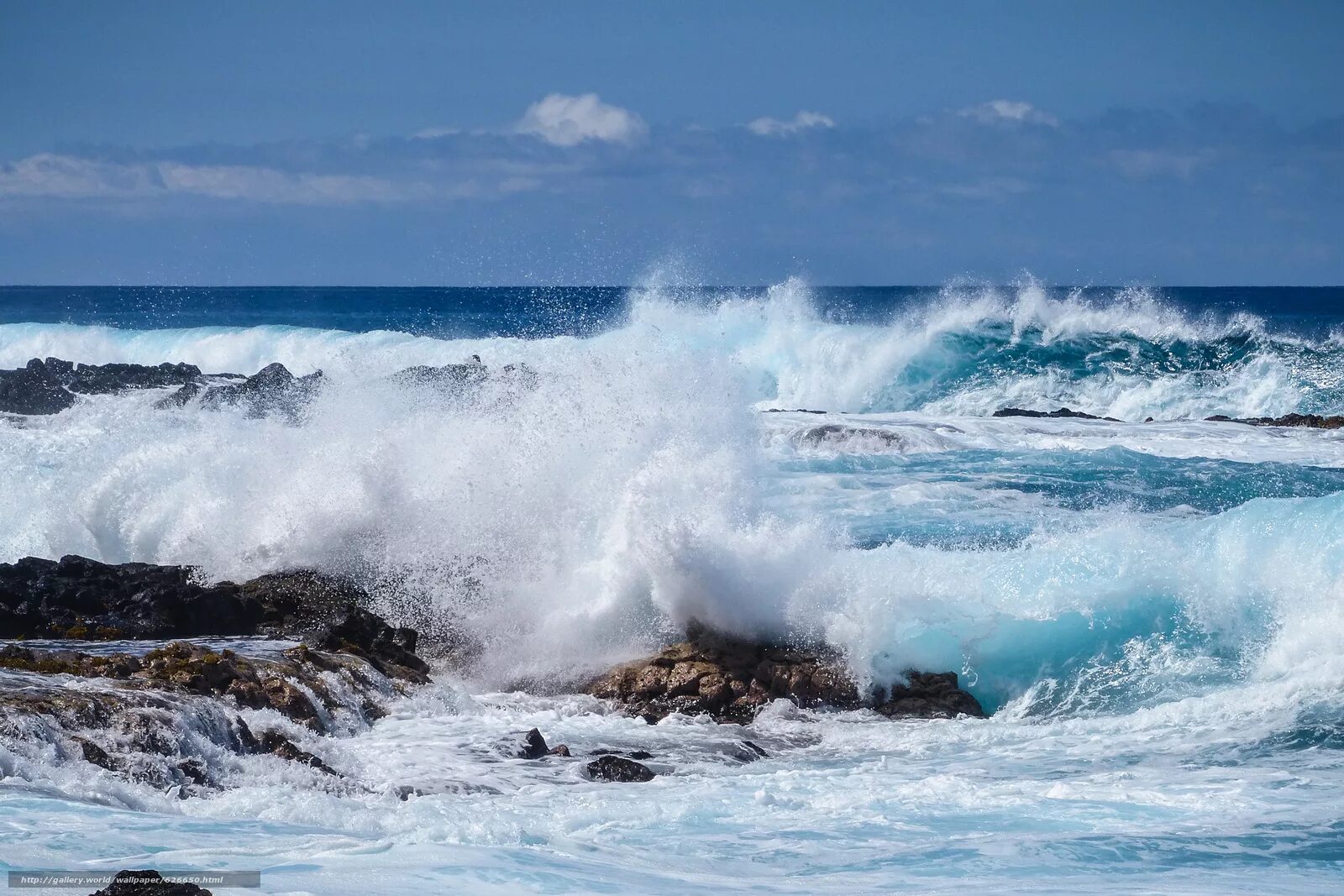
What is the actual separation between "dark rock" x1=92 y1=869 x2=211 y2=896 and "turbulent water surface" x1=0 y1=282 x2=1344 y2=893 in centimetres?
79

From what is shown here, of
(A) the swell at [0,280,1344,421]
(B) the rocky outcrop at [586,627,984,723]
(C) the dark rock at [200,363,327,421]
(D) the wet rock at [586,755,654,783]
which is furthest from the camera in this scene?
(A) the swell at [0,280,1344,421]

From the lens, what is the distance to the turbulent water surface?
6.79 m

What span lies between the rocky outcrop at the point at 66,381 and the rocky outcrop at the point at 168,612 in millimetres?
14022

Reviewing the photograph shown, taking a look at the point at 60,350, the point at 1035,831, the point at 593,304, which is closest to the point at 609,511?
the point at 1035,831

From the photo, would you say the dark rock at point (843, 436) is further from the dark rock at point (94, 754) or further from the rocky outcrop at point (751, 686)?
the dark rock at point (94, 754)

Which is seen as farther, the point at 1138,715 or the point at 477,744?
the point at 1138,715

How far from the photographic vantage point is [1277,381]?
3266 centimetres

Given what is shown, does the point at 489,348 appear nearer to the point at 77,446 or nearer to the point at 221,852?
the point at 77,446

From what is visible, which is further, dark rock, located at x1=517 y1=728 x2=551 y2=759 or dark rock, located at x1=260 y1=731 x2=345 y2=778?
dark rock, located at x1=517 y1=728 x2=551 y2=759

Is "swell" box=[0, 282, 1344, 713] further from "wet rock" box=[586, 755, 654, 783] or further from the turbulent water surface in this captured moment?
"wet rock" box=[586, 755, 654, 783]

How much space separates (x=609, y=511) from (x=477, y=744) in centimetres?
372

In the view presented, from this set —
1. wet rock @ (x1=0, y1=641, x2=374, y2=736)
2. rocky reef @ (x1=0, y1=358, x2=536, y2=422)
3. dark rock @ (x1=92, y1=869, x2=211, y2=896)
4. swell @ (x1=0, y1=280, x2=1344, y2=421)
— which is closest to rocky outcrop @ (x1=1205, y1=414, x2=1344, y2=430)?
swell @ (x1=0, y1=280, x2=1344, y2=421)

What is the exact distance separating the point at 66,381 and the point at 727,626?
19562mm

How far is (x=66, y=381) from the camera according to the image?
2644cm
